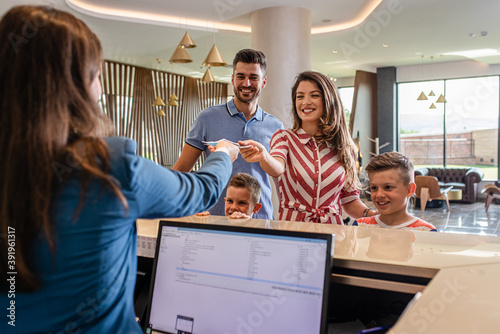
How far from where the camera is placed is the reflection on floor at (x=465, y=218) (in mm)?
8148

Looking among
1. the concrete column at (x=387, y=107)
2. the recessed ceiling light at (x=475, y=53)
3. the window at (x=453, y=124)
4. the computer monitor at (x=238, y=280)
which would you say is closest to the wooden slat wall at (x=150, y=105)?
the concrete column at (x=387, y=107)

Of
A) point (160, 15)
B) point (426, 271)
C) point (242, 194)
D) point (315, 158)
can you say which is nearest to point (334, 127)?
point (315, 158)

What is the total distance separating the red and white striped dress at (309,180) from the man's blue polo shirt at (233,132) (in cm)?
40

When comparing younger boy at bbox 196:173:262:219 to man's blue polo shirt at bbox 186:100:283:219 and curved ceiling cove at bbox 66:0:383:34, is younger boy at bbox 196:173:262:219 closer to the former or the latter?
man's blue polo shirt at bbox 186:100:283:219

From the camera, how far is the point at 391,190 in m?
2.22

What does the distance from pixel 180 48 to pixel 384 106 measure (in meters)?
9.16

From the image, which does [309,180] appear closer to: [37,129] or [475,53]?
[37,129]

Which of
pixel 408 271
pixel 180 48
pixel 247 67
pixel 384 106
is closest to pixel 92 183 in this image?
pixel 408 271

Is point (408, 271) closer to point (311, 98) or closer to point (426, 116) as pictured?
point (311, 98)

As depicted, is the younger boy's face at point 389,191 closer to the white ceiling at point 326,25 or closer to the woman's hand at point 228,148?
the woman's hand at point 228,148

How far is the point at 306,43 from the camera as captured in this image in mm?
6773

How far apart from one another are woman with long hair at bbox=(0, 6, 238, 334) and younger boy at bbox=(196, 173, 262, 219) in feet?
4.78

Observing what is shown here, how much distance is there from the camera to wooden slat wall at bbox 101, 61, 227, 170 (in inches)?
474

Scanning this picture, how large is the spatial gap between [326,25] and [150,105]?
20.2ft
